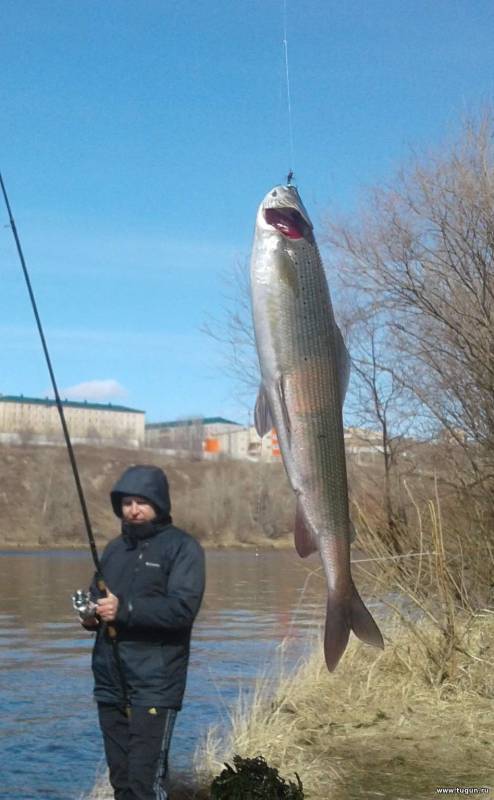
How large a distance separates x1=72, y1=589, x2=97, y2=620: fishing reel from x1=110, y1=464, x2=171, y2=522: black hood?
17.7 inches

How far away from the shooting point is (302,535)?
350cm

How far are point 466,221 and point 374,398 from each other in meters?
2.43

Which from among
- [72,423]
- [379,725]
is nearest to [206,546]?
[379,725]

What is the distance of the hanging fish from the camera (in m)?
3.11

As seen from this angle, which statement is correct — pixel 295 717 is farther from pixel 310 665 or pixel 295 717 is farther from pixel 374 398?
pixel 374 398

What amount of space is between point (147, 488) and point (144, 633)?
0.64 metres

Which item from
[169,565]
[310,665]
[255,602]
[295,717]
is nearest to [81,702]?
[310,665]

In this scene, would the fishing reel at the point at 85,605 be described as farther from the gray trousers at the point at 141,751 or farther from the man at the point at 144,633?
the gray trousers at the point at 141,751

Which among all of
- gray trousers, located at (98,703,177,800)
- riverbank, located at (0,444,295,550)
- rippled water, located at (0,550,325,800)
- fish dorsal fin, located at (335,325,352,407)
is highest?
riverbank, located at (0,444,295,550)

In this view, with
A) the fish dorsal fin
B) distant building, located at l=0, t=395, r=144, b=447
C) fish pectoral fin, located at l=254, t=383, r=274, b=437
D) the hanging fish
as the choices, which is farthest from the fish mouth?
distant building, located at l=0, t=395, r=144, b=447

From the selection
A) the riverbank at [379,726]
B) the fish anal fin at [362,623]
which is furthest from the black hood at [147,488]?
the riverbank at [379,726]

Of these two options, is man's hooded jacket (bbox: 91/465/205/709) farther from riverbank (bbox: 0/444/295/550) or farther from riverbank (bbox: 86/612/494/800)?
riverbank (bbox: 0/444/295/550)

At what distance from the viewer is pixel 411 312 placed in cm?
1280

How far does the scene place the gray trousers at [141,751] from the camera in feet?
15.9
